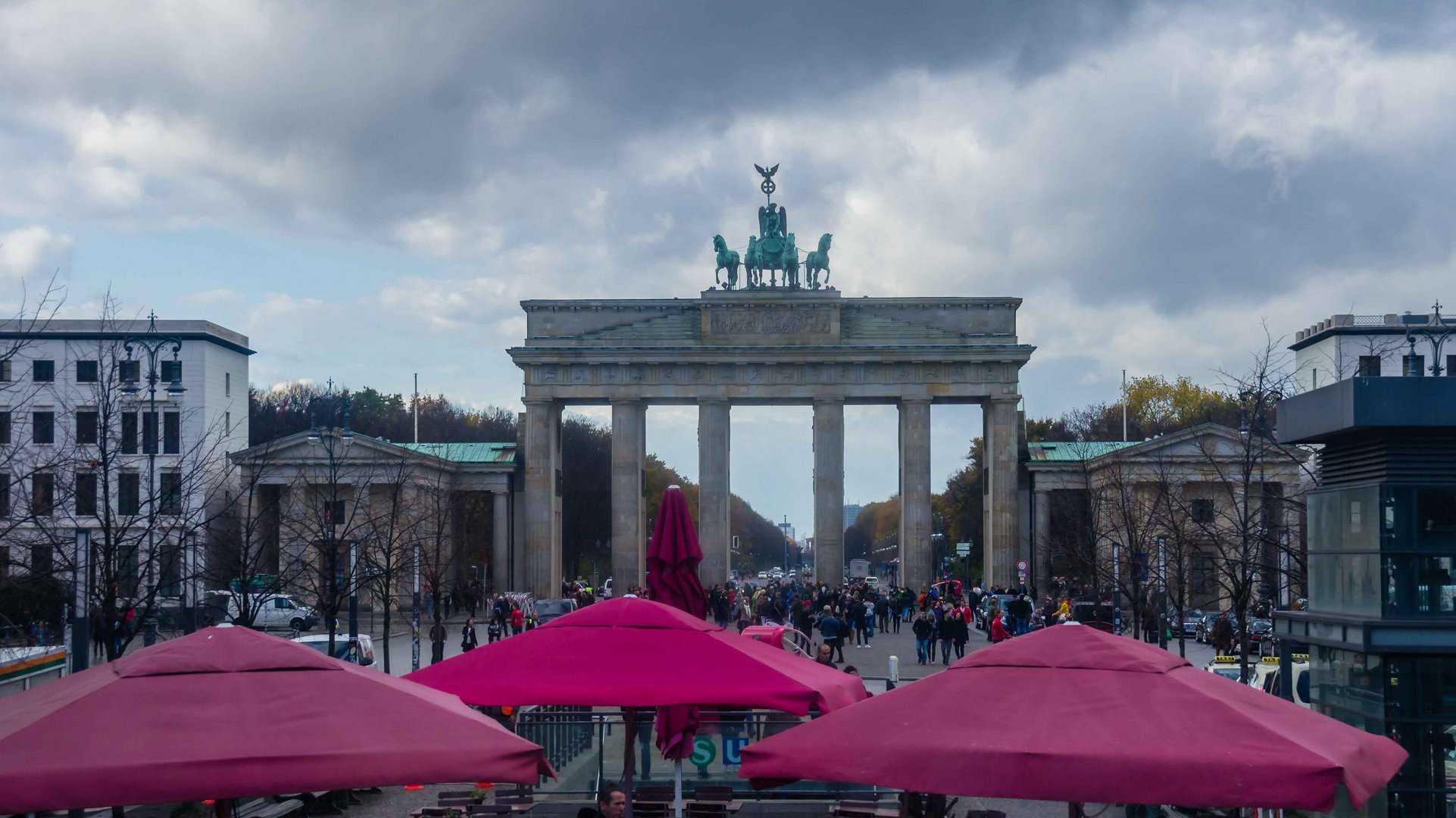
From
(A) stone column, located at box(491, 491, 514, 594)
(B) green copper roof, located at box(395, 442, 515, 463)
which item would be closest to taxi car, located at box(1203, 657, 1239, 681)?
(A) stone column, located at box(491, 491, 514, 594)

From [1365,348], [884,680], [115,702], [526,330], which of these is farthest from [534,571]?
[115,702]

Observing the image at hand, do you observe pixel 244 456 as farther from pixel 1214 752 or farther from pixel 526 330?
pixel 1214 752

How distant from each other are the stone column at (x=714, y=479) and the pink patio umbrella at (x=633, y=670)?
201 ft

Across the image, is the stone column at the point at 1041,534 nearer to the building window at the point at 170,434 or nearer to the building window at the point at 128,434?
the building window at the point at 170,434

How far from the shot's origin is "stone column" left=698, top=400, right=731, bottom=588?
7381 centimetres

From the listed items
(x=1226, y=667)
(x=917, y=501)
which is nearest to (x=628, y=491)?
(x=917, y=501)

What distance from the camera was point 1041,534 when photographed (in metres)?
72.4

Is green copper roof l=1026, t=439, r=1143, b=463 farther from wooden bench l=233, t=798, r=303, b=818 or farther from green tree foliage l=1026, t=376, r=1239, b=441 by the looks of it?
wooden bench l=233, t=798, r=303, b=818

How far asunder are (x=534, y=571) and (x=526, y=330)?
1246 cm

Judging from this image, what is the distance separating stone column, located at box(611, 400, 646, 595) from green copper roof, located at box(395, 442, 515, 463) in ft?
19.2

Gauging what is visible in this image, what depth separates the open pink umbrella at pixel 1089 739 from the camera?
7445 mm

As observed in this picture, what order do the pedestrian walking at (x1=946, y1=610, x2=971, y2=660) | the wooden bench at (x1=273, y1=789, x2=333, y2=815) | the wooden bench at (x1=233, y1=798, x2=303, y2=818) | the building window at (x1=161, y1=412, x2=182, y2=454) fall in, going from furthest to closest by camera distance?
the building window at (x1=161, y1=412, x2=182, y2=454)
the pedestrian walking at (x1=946, y1=610, x2=971, y2=660)
the wooden bench at (x1=273, y1=789, x2=333, y2=815)
the wooden bench at (x1=233, y1=798, x2=303, y2=818)

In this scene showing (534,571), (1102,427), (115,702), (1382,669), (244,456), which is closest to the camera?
(115,702)

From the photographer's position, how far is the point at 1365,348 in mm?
75875
